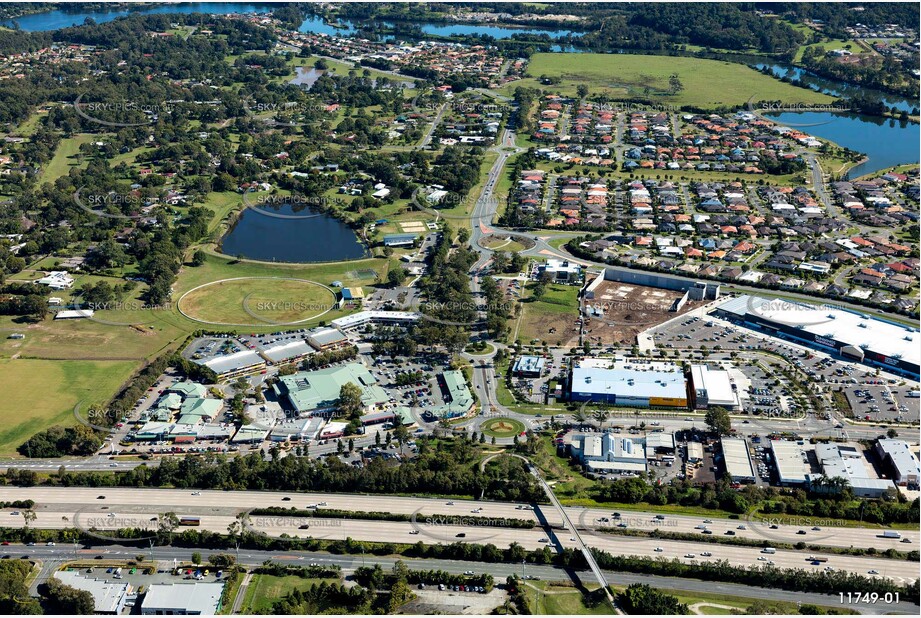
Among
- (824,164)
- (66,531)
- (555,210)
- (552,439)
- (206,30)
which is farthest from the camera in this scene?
(206,30)

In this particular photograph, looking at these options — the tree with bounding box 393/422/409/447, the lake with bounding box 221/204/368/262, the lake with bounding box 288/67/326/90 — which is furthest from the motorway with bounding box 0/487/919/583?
the lake with bounding box 288/67/326/90

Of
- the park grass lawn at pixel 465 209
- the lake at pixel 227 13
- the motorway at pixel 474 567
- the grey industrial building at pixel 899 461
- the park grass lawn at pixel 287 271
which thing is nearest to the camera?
the motorway at pixel 474 567

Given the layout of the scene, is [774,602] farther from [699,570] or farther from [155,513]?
[155,513]

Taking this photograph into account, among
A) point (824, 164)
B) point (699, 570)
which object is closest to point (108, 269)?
point (699, 570)

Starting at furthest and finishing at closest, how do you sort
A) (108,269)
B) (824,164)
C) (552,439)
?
(824,164)
(108,269)
(552,439)

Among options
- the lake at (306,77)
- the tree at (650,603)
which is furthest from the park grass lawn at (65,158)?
the tree at (650,603)

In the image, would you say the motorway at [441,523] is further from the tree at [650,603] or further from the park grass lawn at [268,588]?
the tree at [650,603]
